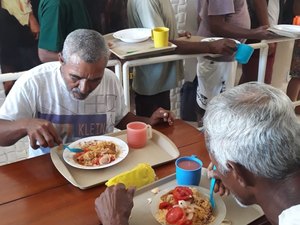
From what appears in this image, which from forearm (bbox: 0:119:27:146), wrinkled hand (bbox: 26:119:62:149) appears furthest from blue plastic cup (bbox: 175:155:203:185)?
forearm (bbox: 0:119:27:146)

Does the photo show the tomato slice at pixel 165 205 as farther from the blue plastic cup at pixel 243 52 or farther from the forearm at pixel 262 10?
the forearm at pixel 262 10

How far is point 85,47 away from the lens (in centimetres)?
151

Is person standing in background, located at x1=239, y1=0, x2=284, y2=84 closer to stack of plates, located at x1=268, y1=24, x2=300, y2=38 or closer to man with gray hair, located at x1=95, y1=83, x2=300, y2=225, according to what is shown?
stack of plates, located at x1=268, y1=24, x2=300, y2=38

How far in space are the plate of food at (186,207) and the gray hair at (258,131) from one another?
0.96ft

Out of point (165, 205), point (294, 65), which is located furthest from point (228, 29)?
point (165, 205)

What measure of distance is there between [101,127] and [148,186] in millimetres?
537

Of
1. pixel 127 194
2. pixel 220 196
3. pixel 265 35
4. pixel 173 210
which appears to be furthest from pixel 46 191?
pixel 265 35

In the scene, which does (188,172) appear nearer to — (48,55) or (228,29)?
(48,55)

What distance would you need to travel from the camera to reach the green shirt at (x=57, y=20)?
74.6 inches

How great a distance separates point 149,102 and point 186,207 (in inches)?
56.5

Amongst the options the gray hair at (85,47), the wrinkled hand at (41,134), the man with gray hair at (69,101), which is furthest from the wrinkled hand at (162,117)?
the wrinkled hand at (41,134)

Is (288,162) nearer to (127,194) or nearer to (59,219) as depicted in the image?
(127,194)

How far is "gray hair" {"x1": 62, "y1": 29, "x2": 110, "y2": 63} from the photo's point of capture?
1.51m

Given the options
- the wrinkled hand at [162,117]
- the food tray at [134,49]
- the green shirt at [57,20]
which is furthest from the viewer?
the food tray at [134,49]
